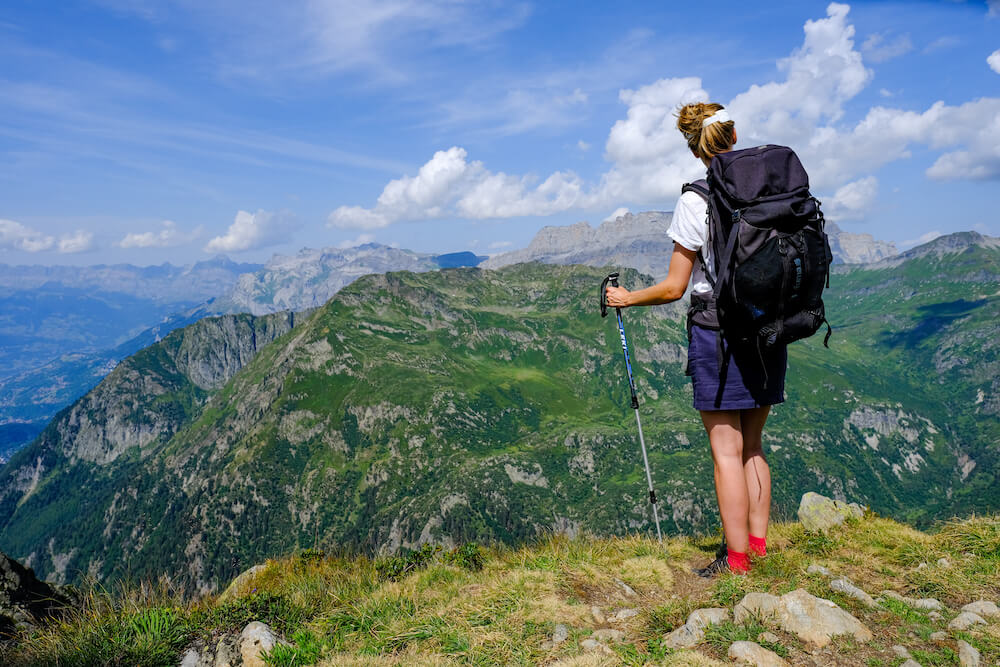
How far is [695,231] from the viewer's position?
19.1 ft

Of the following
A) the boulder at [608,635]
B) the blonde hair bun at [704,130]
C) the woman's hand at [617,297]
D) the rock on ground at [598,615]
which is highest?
the blonde hair bun at [704,130]

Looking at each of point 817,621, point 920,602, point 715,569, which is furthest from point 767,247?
point 715,569

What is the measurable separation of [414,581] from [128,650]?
136 inches

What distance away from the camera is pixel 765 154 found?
5.47 meters

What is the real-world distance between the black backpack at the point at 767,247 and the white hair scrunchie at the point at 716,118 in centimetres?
90

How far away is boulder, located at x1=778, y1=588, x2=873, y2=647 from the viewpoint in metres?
4.71

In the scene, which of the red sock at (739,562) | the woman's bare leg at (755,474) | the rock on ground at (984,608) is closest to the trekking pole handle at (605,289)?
the woman's bare leg at (755,474)

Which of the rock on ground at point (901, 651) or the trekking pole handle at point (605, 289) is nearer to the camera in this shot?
the rock on ground at point (901, 651)

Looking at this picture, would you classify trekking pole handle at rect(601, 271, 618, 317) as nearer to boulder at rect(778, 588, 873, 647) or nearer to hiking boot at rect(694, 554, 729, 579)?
hiking boot at rect(694, 554, 729, 579)

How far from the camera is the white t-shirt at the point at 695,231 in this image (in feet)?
19.0

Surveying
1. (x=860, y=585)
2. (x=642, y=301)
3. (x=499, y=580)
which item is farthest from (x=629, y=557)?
(x=642, y=301)

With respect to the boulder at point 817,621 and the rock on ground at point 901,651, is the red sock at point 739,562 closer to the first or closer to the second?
the boulder at point 817,621

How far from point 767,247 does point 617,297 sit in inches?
89.1

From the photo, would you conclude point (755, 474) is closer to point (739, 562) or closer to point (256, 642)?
point (739, 562)
